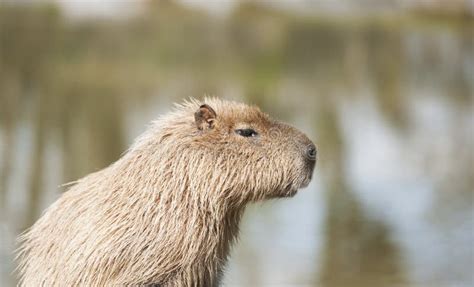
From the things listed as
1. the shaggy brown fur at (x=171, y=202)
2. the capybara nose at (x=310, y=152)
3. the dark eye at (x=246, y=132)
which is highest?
the dark eye at (x=246, y=132)

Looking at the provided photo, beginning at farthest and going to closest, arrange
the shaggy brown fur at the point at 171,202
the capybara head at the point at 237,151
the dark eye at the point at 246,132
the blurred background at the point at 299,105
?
the blurred background at the point at 299,105, the dark eye at the point at 246,132, the capybara head at the point at 237,151, the shaggy brown fur at the point at 171,202

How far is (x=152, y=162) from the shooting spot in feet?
17.1

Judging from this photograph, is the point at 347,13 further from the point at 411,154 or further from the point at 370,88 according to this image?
the point at 411,154

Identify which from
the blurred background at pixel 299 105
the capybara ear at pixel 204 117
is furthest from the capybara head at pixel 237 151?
the blurred background at pixel 299 105

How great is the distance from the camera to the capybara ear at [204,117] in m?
5.26

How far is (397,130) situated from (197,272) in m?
17.1

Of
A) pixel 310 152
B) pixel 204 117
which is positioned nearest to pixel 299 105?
pixel 310 152

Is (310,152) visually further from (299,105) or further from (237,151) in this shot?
(299,105)

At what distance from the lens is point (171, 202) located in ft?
16.9

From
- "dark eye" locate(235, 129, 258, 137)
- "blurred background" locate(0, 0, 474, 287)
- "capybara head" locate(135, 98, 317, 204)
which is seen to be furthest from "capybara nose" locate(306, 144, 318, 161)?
"blurred background" locate(0, 0, 474, 287)

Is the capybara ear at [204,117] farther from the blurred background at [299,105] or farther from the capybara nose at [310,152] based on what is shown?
the blurred background at [299,105]

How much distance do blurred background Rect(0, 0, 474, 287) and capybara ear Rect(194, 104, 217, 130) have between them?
0.63 metres

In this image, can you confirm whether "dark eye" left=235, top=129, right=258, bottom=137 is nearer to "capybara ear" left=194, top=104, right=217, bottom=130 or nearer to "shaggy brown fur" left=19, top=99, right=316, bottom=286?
"shaggy brown fur" left=19, top=99, right=316, bottom=286

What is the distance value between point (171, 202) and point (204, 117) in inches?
18.7
